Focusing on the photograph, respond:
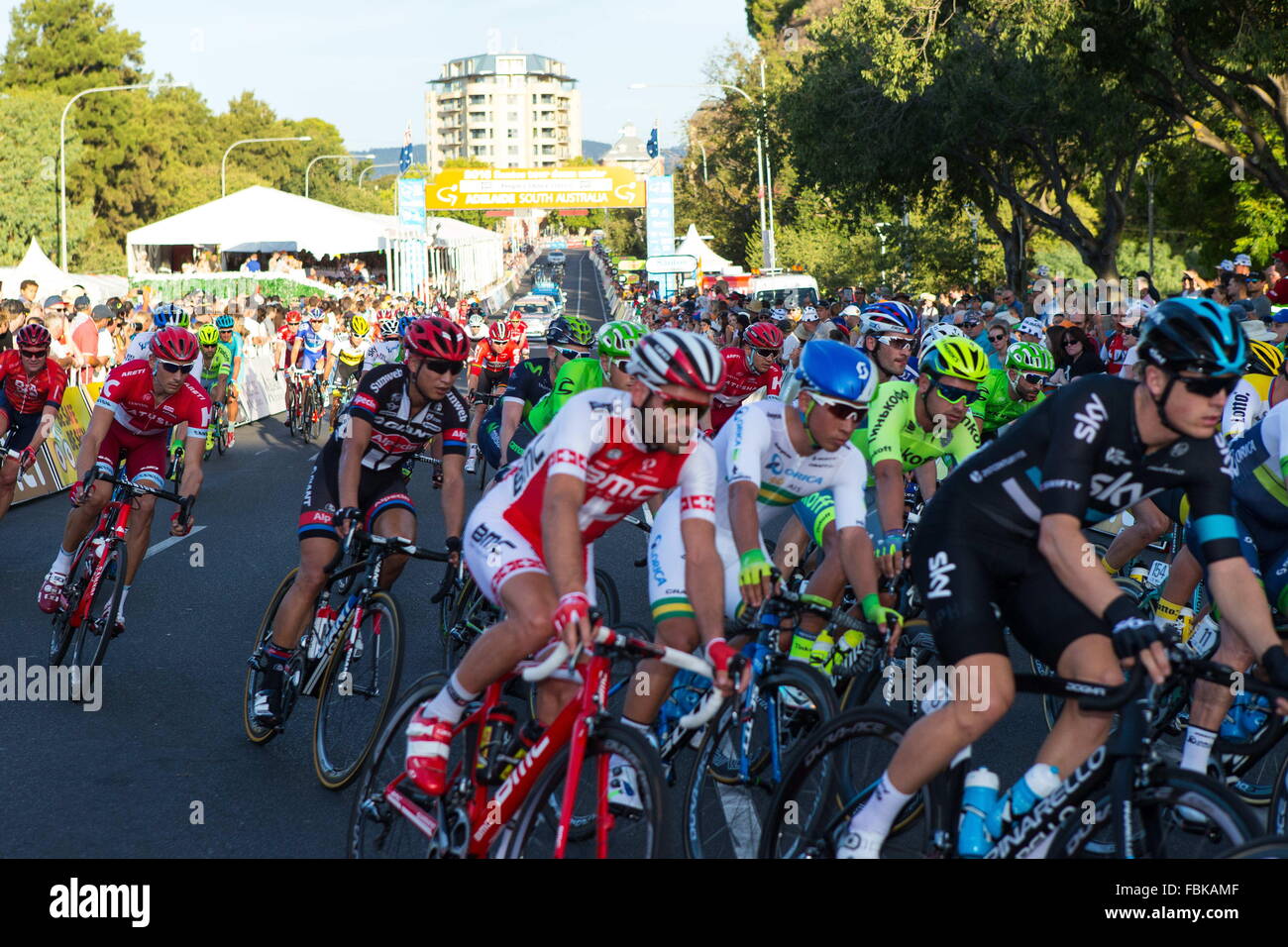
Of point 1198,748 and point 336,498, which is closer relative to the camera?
point 1198,748

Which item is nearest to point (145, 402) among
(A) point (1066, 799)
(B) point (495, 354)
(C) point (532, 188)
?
(A) point (1066, 799)

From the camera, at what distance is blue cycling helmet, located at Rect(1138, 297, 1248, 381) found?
154 inches

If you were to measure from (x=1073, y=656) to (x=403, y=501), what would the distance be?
12.7 feet

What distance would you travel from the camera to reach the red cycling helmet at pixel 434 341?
6.91 m

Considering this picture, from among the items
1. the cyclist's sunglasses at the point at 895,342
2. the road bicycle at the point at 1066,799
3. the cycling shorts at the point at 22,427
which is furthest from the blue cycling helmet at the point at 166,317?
the road bicycle at the point at 1066,799

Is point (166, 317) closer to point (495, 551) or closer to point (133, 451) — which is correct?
point (133, 451)

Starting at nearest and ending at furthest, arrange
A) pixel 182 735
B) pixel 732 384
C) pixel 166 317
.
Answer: pixel 182 735, pixel 732 384, pixel 166 317

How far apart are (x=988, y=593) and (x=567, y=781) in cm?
138

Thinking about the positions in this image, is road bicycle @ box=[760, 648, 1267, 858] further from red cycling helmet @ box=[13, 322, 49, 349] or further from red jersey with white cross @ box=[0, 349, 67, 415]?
red jersey with white cross @ box=[0, 349, 67, 415]

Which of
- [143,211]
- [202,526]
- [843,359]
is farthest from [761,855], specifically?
[143,211]

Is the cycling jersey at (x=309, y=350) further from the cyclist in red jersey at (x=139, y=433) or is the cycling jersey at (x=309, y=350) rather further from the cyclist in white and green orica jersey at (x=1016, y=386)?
the cyclist in red jersey at (x=139, y=433)

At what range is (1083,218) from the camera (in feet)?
175

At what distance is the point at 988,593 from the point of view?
4426mm
